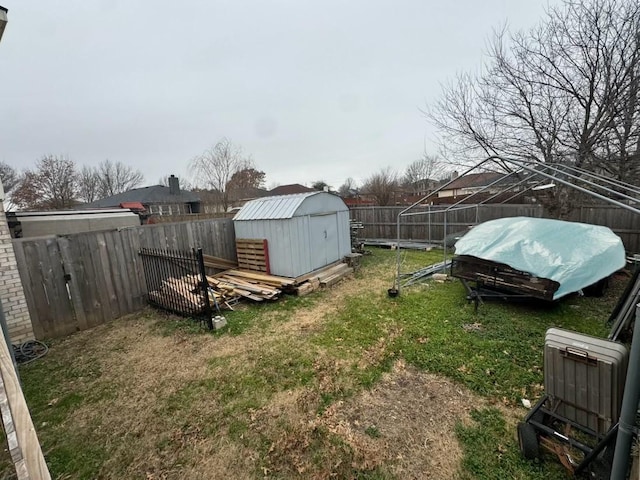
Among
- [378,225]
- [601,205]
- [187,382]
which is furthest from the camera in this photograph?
[378,225]

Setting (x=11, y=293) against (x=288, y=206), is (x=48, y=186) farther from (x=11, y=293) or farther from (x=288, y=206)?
(x=288, y=206)

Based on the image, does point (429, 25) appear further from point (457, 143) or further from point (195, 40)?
point (195, 40)

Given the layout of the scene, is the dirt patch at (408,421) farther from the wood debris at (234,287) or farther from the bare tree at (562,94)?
the bare tree at (562,94)

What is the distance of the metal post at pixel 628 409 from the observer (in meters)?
1.15

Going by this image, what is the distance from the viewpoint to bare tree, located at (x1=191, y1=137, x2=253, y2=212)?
19234 millimetres

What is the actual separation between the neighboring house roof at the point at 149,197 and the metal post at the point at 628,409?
94.0 ft

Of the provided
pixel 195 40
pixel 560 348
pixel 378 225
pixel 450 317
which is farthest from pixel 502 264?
pixel 195 40

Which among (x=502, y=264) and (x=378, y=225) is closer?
(x=502, y=264)

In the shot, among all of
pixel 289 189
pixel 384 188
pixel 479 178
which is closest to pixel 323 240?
pixel 384 188

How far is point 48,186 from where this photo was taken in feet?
79.2

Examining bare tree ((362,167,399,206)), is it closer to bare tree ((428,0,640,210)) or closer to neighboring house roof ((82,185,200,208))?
bare tree ((428,0,640,210))

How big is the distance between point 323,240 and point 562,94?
23.6 feet

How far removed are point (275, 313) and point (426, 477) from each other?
11.9 ft

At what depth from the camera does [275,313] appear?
17.1 ft
